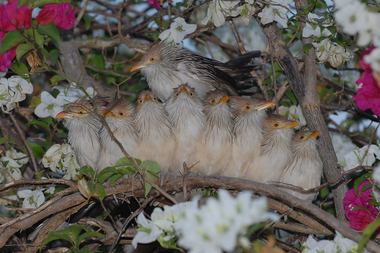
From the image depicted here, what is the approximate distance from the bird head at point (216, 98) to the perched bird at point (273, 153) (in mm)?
407

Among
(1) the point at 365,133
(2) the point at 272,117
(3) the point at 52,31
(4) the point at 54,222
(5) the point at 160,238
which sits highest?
(3) the point at 52,31

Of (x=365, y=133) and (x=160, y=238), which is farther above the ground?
(x=160, y=238)

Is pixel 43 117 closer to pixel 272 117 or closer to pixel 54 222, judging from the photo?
pixel 54 222

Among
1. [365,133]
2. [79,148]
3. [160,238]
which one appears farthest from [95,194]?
[365,133]

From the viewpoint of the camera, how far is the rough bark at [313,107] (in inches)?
127

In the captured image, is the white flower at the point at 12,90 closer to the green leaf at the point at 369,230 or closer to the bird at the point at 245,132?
the bird at the point at 245,132

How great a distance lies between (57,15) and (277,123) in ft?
5.68

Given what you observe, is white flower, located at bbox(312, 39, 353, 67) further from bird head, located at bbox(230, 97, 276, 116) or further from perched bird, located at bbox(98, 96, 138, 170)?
perched bird, located at bbox(98, 96, 138, 170)

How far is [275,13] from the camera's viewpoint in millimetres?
3289

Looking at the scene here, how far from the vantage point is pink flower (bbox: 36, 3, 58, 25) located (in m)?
2.62

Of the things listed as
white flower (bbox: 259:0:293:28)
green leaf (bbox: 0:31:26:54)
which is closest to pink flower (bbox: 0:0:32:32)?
green leaf (bbox: 0:31:26:54)

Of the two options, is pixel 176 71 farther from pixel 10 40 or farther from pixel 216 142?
→ pixel 10 40

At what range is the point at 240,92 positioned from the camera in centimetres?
421

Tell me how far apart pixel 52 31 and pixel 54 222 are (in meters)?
1.30
